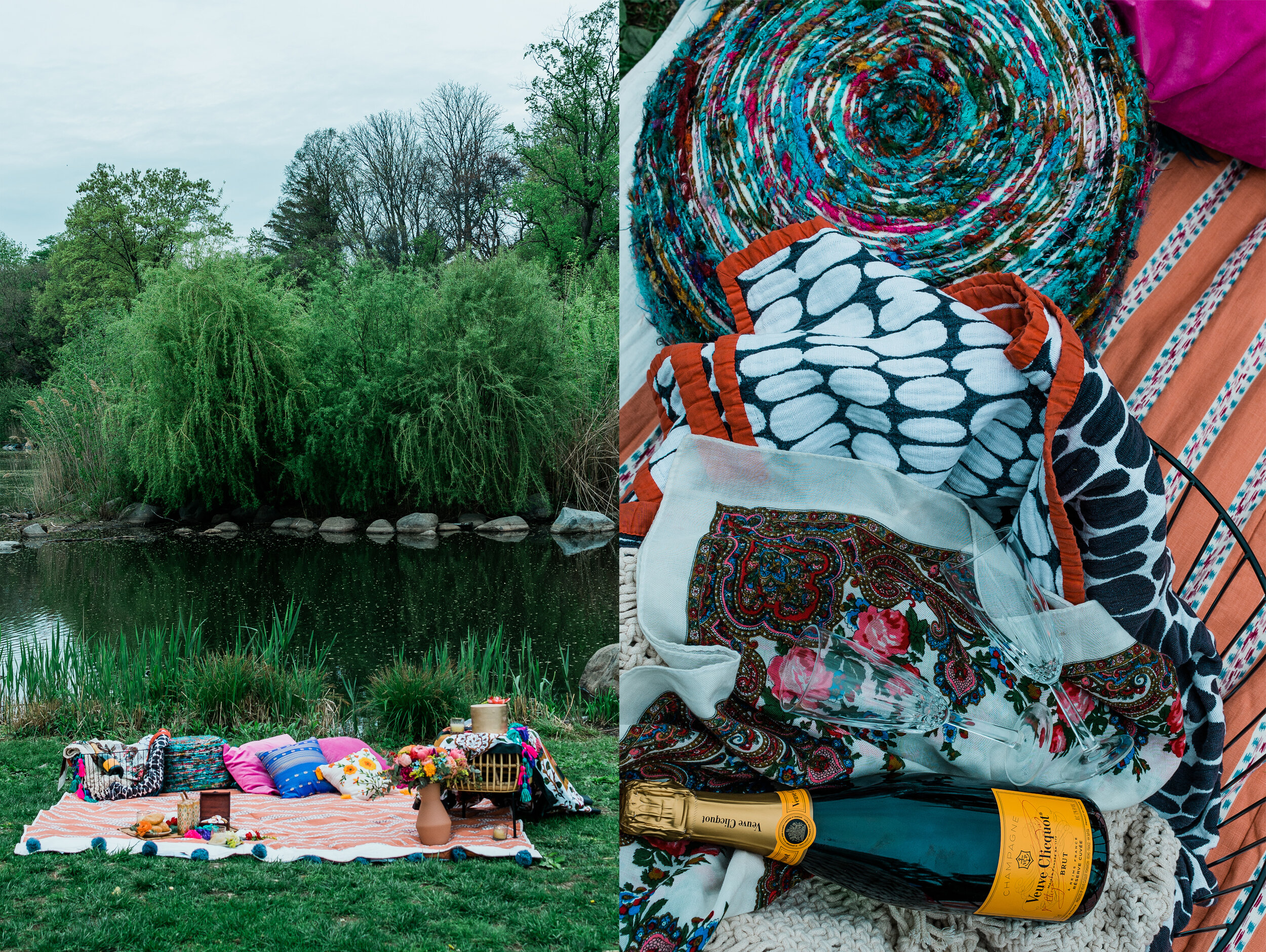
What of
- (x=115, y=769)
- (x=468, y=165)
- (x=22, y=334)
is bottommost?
(x=115, y=769)

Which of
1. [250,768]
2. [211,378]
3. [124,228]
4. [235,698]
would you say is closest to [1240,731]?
[250,768]

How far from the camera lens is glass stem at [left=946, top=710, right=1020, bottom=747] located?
0.63 meters

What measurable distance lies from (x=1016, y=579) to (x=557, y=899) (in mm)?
2189

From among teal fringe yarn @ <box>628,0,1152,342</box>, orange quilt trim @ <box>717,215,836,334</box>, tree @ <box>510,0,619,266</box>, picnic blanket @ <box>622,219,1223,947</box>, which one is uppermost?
tree @ <box>510,0,619,266</box>

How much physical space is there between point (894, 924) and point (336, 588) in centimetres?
710

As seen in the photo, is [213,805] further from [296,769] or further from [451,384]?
[451,384]

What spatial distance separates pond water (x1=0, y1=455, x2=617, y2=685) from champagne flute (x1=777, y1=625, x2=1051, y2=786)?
14.6ft

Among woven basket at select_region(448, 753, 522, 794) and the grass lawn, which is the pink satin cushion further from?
woven basket at select_region(448, 753, 522, 794)

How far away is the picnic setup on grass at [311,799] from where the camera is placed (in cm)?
267

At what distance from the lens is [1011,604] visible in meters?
0.62

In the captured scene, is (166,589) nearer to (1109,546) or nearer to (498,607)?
(498,607)

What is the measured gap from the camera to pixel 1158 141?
2.44ft

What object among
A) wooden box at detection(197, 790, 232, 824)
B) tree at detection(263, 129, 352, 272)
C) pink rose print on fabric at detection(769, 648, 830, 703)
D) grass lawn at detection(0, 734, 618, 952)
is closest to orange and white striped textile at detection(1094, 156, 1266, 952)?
pink rose print on fabric at detection(769, 648, 830, 703)

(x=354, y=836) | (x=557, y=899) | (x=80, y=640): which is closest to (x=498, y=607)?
(x=80, y=640)
